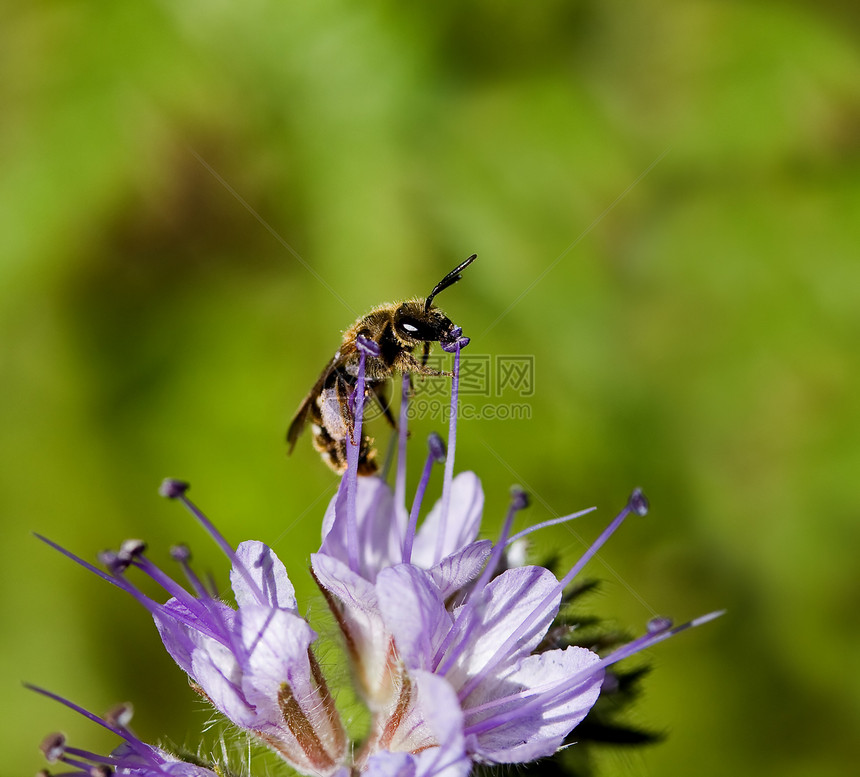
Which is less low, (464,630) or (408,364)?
(408,364)

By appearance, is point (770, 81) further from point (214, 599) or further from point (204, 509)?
point (214, 599)

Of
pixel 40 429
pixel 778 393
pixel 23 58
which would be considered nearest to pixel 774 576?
pixel 778 393

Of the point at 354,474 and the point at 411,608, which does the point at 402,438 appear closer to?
the point at 354,474

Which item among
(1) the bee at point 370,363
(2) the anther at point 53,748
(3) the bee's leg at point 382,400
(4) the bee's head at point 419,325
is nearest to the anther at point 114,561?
(2) the anther at point 53,748

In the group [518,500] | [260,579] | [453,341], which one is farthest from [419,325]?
[260,579]

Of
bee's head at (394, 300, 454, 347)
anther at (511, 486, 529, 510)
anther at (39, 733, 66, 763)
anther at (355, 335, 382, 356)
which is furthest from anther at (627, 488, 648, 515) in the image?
anther at (39, 733, 66, 763)

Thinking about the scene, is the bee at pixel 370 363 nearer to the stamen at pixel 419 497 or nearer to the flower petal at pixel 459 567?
the stamen at pixel 419 497
